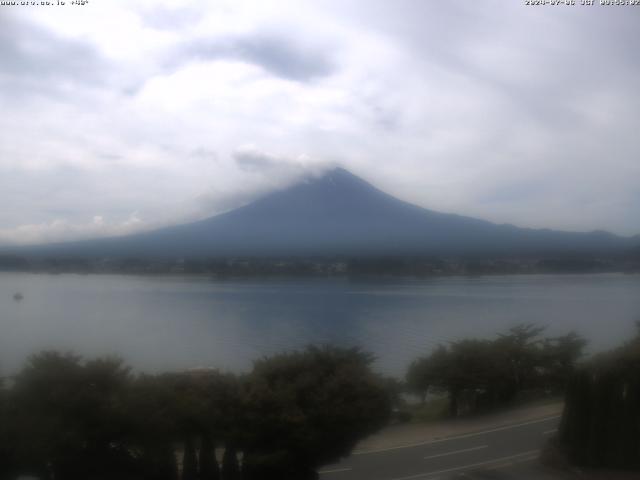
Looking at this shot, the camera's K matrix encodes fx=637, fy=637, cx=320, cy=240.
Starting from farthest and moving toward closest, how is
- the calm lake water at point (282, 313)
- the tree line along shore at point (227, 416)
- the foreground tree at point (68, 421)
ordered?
1. the calm lake water at point (282, 313)
2. the tree line along shore at point (227, 416)
3. the foreground tree at point (68, 421)

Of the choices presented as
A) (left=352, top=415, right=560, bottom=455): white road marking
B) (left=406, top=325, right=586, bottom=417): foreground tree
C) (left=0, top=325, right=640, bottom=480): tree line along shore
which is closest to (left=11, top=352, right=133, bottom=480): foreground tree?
(left=0, top=325, right=640, bottom=480): tree line along shore

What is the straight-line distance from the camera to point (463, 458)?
256 inches

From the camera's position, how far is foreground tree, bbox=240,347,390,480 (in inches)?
252

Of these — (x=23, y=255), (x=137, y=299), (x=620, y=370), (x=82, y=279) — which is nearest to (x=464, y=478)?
(x=620, y=370)

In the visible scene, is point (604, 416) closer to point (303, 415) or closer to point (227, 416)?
point (303, 415)

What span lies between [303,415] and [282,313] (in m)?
11.1

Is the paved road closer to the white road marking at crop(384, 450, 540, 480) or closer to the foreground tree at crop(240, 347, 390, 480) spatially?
the white road marking at crop(384, 450, 540, 480)

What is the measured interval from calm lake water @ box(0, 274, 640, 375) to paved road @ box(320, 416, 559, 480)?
8.12 ft

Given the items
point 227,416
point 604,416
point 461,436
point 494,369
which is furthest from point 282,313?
point 604,416

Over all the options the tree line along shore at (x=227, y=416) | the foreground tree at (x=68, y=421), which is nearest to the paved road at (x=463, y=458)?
the tree line along shore at (x=227, y=416)

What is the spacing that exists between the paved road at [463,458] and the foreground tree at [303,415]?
0.29 m

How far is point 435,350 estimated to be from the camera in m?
10.1

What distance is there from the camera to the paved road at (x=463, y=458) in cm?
618

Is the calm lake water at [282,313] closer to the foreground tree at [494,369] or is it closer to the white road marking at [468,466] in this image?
the foreground tree at [494,369]
